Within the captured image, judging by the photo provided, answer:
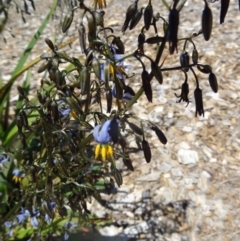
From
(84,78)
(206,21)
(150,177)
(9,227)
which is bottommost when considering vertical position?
(150,177)

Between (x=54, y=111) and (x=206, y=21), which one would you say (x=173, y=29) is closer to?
(x=206, y=21)

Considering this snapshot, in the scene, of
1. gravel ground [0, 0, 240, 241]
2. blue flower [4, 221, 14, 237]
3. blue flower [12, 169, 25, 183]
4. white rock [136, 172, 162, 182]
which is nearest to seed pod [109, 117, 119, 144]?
blue flower [12, 169, 25, 183]

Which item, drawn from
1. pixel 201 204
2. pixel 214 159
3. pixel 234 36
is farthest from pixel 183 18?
pixel 201 204

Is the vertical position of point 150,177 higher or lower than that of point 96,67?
lower

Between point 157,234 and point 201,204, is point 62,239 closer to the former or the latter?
point 157,234

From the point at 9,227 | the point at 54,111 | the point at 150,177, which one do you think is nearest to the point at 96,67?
the point at 54,111

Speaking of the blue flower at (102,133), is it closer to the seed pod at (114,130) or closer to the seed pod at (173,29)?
the seed pod at (114,130)

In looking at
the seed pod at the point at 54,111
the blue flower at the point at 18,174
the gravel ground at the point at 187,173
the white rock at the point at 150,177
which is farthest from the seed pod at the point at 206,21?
the white rock at the point at 150,177
